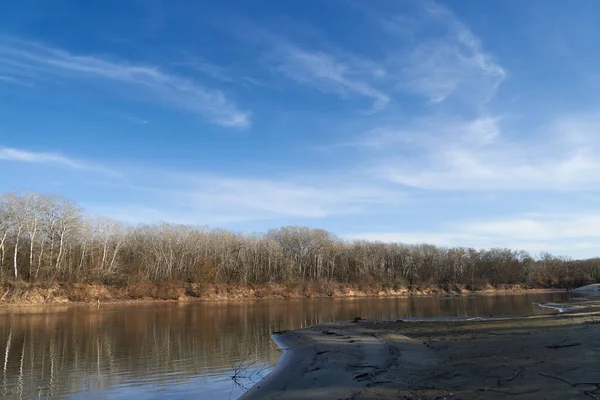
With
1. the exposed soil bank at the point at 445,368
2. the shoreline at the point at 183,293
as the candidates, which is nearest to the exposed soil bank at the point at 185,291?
the shoreline at the point at 183,293

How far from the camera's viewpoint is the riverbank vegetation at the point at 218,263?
68.1 m

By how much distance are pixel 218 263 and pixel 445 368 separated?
3514 inches

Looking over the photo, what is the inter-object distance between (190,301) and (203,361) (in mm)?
60871

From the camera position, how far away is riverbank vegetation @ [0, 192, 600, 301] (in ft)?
224

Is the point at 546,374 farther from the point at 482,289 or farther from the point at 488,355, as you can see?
the point at 482,289

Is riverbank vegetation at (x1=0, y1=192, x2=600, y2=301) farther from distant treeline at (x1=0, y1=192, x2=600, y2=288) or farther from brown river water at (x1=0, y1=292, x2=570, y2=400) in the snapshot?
brown river water at (x1=0, y1=292, x2=570, y2=400)

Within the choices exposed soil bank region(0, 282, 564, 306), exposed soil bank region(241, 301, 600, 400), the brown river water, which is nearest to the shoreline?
exposed soil bank region(0, 282, 564, 306)

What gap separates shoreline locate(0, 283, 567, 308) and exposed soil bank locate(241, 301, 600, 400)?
54.7m

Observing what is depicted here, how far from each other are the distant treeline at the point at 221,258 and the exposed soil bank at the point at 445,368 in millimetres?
62803

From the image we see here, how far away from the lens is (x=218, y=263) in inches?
3866

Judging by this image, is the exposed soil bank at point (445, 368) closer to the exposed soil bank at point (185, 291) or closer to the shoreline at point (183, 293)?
the shoreline at point (183, 293)

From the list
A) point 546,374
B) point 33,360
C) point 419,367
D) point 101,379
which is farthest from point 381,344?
point 33,360

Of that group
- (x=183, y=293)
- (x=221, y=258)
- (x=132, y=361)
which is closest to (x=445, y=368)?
(x=132, y=361)

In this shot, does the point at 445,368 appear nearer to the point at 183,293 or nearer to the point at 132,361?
the point at 132,361
